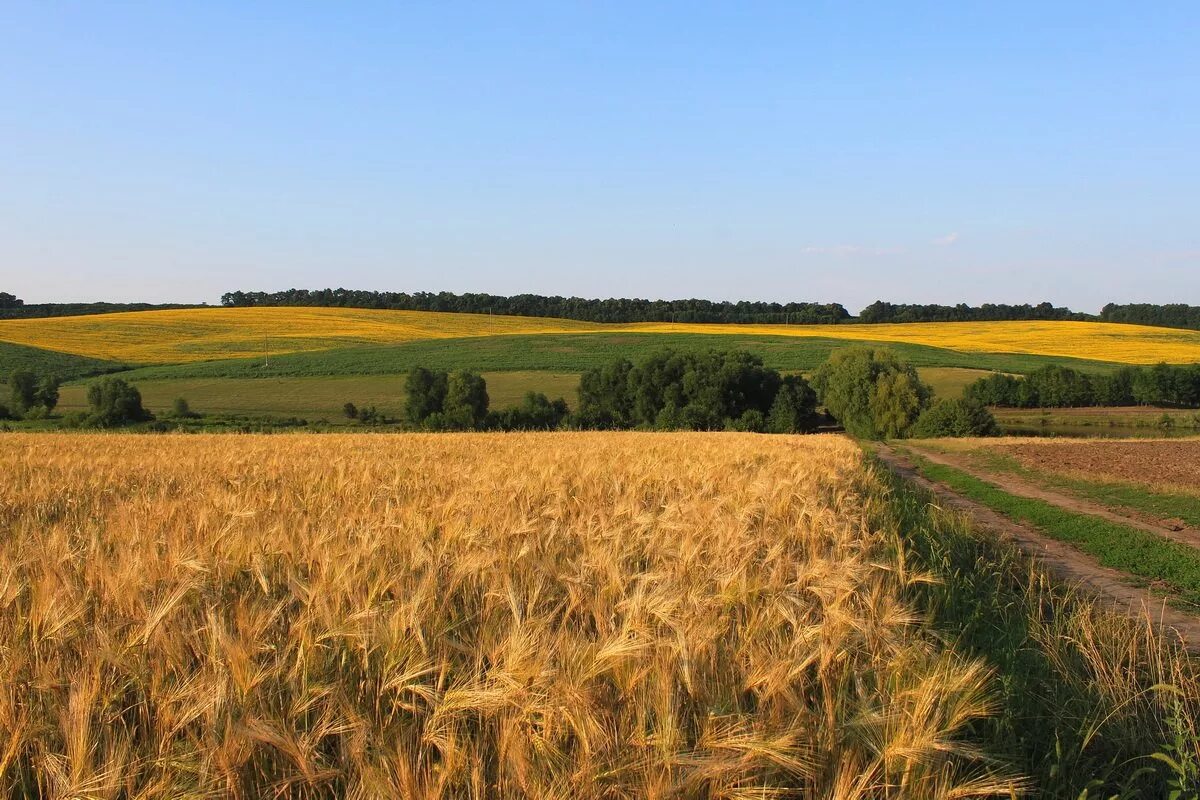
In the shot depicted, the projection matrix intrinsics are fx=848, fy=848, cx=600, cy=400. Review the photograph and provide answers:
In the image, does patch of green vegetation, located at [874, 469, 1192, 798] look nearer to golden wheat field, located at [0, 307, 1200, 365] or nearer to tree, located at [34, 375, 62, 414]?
tree, located at [34, 375, 62, 414]

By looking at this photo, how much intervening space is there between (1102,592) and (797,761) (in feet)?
25.8

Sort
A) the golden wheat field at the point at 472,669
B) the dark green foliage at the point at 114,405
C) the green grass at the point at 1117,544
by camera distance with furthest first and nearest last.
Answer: the dark green foliage at the point at 114,405 → the green grass at the point at 1117,544 → the golden wheat field at the point at 472,669

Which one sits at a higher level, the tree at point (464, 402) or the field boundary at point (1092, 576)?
the field boundary at point (1092, 576)

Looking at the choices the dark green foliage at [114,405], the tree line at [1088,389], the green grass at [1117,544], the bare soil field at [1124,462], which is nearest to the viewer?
the green grass at [1117,544]

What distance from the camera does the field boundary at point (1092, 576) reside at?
6.95 metres

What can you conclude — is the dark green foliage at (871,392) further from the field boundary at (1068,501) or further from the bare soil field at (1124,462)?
the field boundary at (1068,501)

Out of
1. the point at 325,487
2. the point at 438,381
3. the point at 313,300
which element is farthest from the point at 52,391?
the point at 313,300

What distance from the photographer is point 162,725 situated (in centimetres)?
224

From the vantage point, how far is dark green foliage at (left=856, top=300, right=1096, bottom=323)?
11769 cm

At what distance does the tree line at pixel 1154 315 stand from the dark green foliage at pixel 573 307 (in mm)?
35683

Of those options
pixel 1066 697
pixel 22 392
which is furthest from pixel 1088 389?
pixel 22 392

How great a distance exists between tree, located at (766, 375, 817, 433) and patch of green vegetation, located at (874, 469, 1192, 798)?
55710 millimetres

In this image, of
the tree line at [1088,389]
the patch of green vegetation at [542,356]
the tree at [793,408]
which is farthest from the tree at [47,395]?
the tree line at [1088,389]

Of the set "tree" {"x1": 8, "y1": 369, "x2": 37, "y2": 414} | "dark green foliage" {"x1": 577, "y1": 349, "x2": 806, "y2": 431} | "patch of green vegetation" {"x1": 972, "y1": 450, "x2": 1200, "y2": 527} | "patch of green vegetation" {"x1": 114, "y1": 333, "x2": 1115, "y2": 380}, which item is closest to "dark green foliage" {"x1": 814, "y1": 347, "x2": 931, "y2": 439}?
"dark green foliage" {"x1": 577, "y1": 349, "x2": 806, "y2": 431}
